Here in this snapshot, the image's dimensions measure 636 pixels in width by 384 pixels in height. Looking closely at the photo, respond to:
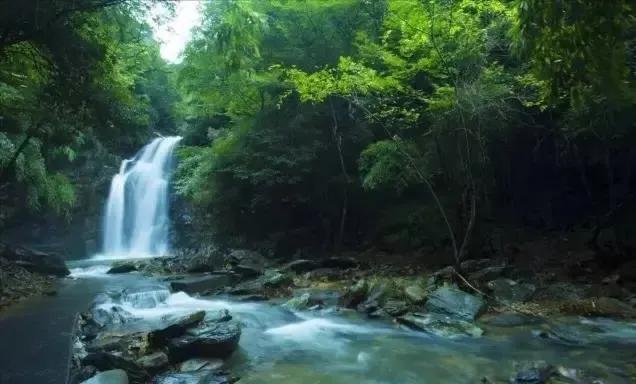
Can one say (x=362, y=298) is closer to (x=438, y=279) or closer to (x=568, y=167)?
(x=438, y=279)

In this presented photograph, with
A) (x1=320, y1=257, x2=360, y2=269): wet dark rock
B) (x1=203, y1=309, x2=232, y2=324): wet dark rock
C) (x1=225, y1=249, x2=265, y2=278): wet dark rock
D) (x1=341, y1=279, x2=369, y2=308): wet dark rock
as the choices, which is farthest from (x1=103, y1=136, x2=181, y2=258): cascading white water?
(x1=203, y1=309, x2=232, y2=324): wet dark rock

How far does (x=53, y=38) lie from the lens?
5652 mm

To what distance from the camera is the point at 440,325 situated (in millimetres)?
8836

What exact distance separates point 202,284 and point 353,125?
22.8 ft

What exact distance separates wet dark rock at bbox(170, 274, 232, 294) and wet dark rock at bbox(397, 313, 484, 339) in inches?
241

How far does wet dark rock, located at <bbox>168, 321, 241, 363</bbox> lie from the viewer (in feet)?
23.5

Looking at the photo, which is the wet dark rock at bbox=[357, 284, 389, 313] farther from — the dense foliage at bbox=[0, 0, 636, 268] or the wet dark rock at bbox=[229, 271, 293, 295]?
the wet dark rock at bbox=[229, 271, 293, 295]

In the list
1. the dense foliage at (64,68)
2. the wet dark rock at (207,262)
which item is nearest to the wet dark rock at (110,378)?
the dense foliage at (64,68)

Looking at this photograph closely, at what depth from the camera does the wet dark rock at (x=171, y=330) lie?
744 cm

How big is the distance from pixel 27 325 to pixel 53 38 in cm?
526

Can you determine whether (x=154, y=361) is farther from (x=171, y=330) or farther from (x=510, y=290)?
(x=510, y=290)

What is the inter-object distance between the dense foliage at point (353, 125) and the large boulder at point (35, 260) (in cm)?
220

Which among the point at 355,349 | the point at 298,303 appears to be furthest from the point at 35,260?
the point at 355,349

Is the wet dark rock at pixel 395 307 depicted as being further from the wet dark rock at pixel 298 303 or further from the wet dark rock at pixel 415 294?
the wet dark rock at pixel 298 303
